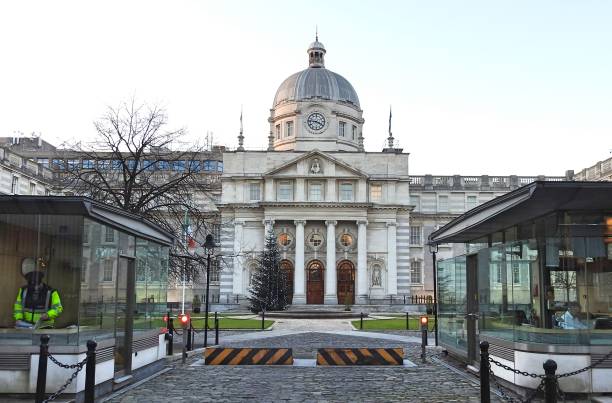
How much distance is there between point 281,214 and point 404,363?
4335 cm

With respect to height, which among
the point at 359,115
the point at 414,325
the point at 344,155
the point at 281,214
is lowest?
the point at 414,325

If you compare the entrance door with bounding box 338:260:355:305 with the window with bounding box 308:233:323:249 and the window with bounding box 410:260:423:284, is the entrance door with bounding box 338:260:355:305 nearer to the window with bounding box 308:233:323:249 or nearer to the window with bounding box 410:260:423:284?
the window with bounding box 308:233:323:249

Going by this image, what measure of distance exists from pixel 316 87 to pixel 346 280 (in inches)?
867

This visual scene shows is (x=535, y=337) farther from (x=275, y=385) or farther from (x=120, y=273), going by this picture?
(x=120, y=273)

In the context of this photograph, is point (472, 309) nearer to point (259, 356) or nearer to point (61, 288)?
point (259, 356)

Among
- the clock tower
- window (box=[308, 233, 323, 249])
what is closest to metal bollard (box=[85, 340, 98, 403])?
window (box=[308, 233, 323, 249])

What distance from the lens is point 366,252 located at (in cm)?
6350

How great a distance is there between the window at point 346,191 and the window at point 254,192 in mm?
7995

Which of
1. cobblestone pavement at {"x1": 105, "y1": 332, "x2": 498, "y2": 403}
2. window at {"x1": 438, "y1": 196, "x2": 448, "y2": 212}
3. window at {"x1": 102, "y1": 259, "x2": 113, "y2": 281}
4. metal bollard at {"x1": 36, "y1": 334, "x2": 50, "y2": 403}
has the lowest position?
cobblestone pavement at {"x1": 105, "y1": 332, "x2": 498, "y2": 403}

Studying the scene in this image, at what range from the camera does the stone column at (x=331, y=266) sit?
2432 inches

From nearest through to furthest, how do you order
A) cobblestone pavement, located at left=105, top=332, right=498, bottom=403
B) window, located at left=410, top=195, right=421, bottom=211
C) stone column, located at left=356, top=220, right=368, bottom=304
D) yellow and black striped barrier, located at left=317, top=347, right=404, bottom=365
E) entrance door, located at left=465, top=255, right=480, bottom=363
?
cobblestone pavement, located at left=105, top=332, right=498, bottom=403 → entrance door, located at left=465, top=255, right=480, bottom=363 → yellow and black striped barrier, located at left=317, top=347, right=404, bottom=365 → stone column, located at left=356, top=220, right=368, bottom=304 → window, located at left=410, top=195, right=421, bottom=211

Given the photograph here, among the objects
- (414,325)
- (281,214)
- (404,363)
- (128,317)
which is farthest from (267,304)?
(128,317)

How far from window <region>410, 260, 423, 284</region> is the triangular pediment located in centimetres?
1289

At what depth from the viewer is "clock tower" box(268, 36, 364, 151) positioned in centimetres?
7038
